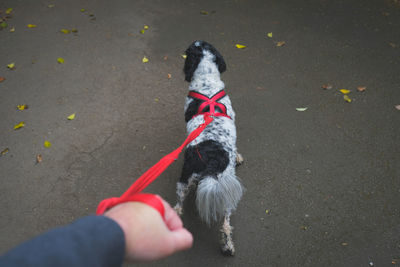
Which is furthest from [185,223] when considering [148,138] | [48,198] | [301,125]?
[301,125]

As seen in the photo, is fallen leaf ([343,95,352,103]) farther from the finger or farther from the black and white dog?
the finger

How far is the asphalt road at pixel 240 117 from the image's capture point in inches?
113

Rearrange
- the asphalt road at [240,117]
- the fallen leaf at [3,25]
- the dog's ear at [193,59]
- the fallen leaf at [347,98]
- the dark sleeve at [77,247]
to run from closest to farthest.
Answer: the dark sleeve at [77,247]
the asphalt road at [240,117]
the dog's ear at [193,59]
the fallen leaf at [347,98]
the fallen leaf at [3,25]

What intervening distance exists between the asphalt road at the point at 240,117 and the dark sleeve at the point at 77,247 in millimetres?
2121

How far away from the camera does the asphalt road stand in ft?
9.39

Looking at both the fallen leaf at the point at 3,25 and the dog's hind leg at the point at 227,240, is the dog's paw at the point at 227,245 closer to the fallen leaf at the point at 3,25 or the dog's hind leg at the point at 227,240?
the dog's hind leg at the point at 227,240

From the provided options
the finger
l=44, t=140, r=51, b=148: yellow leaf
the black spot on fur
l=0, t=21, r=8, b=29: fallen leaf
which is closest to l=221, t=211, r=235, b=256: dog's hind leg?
the black spot on fur

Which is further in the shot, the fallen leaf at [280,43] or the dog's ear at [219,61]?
the fallen leaf at [280,43]

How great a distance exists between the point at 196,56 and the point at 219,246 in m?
2.03

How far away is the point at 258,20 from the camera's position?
5.49 metres

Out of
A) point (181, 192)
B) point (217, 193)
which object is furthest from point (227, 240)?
point (217, 193)

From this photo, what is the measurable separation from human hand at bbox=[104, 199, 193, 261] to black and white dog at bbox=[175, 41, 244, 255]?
1.22 metres

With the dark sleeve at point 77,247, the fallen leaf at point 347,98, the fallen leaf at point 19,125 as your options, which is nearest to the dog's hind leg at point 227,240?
the dark sleeve at point 77,247

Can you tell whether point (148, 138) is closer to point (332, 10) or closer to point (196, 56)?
point (196, 56)
